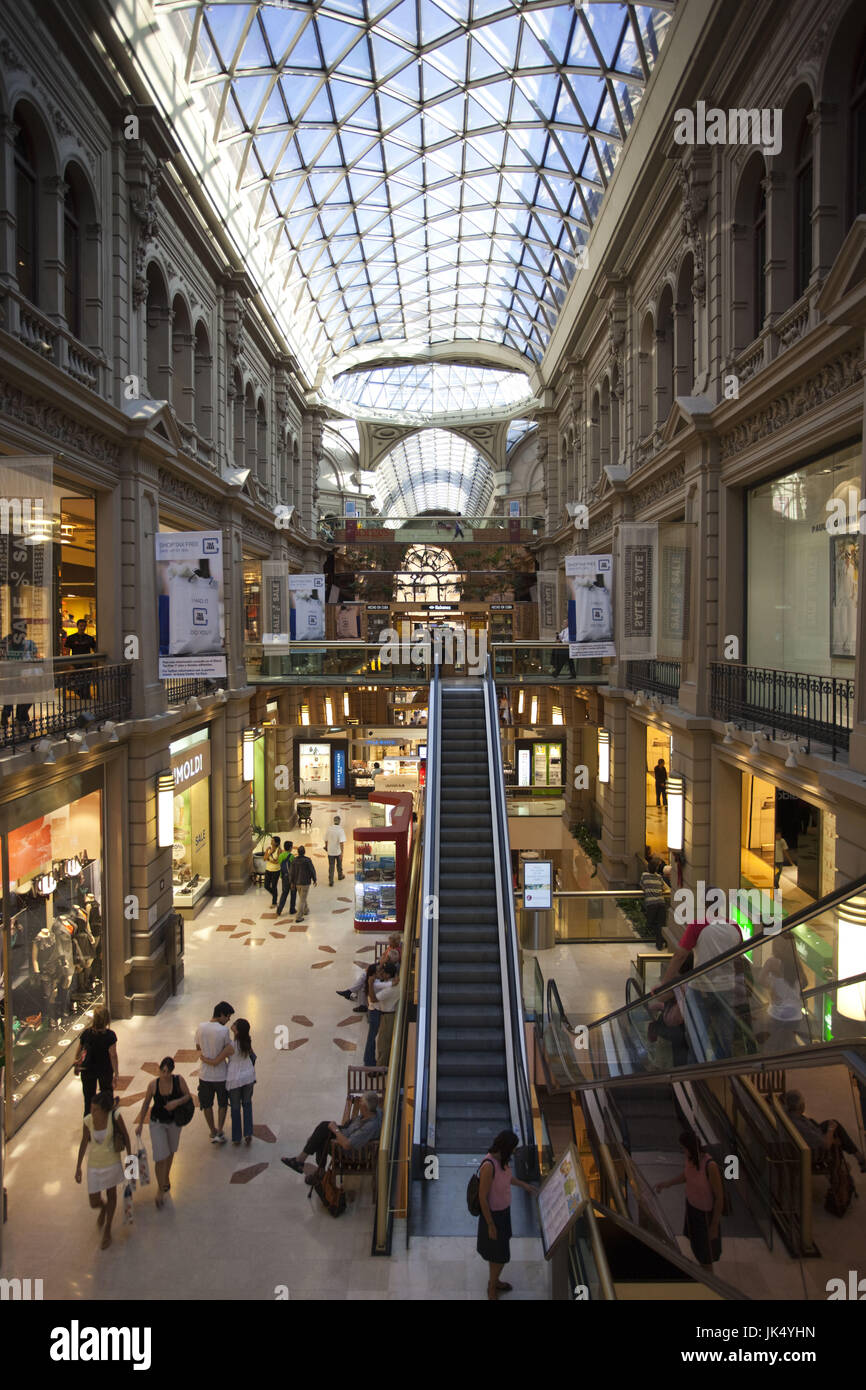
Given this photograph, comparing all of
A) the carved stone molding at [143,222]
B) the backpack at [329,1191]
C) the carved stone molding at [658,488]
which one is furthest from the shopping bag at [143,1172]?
the carved stone molding at [658,488]

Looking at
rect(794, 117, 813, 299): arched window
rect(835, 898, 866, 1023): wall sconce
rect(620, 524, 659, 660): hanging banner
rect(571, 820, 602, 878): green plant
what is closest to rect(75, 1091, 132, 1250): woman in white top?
rect(835, 898, 866, 1023): wall sconce

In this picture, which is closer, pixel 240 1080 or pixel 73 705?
pixel 240 1080

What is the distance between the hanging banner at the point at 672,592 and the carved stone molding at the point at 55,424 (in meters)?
9.24

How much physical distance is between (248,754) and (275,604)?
421 centimetres

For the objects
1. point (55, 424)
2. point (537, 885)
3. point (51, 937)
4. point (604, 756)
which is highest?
point (55, 424)

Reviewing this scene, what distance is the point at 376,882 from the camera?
49.0ft

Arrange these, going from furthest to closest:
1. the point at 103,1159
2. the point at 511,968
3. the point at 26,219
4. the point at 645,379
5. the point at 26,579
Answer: the point at 645,379 < the point at 511,968 < the point at 26,219 < the point at 26,579 < the point at 103,1159

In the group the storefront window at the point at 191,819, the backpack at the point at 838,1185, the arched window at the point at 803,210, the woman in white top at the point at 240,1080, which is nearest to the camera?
the backpack at the point at 838,1185

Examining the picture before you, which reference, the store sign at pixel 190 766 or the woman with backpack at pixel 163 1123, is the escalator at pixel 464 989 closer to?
the woman with backpack at pixel 163 1123

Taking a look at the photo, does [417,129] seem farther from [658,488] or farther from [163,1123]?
[163,1123]

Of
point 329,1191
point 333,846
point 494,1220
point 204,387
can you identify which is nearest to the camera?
point 494,1220

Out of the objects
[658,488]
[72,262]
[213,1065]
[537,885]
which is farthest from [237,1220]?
[658,488]

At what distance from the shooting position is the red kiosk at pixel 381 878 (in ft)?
48.8

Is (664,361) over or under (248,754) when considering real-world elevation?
over
